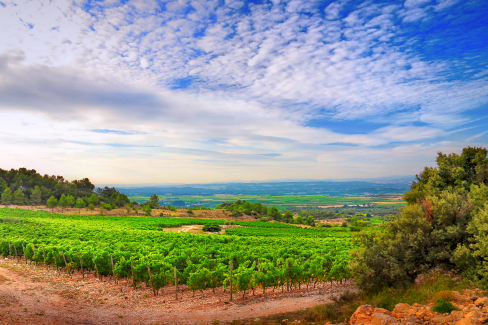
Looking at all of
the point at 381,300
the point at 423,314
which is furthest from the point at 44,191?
the point at 423,314

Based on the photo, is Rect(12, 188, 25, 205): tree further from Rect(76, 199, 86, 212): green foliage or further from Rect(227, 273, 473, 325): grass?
Rect(227, 273, 473, 325): grass

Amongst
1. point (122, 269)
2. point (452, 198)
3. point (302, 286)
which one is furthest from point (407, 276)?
point (122, 269)

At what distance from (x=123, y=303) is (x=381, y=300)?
12551mm

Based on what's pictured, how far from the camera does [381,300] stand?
10508 millimetres

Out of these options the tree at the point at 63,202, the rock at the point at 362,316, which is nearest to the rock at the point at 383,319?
the rock at the point at 362,316

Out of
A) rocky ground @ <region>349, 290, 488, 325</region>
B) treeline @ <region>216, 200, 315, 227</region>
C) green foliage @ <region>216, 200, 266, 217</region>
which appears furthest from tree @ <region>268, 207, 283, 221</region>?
rocky ground @ <region>349, 290, 488, 325</region>

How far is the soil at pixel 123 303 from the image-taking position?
37.6 ft

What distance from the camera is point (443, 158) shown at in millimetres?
18469

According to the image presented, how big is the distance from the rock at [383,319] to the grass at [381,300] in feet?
4.44

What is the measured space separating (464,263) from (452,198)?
129 inches

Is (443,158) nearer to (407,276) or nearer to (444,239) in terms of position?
(444,239)

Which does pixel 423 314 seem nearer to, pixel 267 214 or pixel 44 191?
pixel 267 214

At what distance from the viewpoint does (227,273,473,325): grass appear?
9.77 m

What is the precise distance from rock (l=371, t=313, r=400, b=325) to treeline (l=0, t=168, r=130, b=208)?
95007mm
